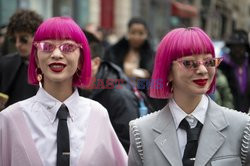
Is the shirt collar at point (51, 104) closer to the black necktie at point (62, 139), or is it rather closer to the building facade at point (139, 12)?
the black necktie at point (62, 139)

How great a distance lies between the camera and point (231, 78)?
23.3 ft

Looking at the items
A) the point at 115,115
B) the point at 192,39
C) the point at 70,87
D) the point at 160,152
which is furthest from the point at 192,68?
the point at 115,115

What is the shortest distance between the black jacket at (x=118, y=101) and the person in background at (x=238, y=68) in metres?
2.42

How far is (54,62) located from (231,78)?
4.17 metres

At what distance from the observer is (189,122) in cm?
312

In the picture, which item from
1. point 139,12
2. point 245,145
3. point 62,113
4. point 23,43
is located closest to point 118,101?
point 23,43

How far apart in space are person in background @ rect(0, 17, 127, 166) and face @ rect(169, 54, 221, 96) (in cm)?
59

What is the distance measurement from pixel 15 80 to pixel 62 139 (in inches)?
61.0

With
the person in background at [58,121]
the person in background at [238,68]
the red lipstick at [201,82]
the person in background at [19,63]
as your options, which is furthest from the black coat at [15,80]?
the person in background at [238,68]

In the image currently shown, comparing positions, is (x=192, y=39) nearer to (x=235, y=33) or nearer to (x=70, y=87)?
(x=70, y=87)

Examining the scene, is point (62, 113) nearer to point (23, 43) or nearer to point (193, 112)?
point (193, 112)

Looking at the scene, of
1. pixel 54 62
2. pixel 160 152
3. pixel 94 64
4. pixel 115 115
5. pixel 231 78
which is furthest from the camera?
pixel 231 78

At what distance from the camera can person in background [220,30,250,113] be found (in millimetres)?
6973

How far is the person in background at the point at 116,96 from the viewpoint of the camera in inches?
176
